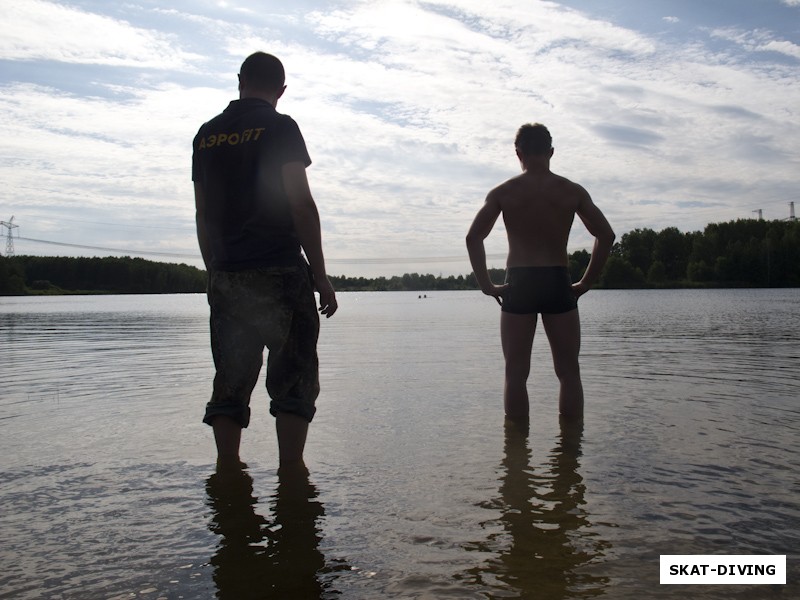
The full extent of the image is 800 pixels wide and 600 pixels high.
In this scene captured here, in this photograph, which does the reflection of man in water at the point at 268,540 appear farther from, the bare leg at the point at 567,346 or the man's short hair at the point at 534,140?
the man's short hair at the point at 534,140

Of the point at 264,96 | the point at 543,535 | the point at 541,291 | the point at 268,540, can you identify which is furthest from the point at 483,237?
the point at 268,540

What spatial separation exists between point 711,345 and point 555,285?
9.31m

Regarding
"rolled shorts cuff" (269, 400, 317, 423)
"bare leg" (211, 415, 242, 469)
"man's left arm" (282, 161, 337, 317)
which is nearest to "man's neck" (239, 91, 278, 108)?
"man's left arm" (282, 161, 337, 317)

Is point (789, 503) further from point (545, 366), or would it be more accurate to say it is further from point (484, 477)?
point (545, 366)

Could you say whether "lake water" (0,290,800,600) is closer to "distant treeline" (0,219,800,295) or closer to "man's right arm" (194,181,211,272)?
"man's right arm" (194,181,211,272)

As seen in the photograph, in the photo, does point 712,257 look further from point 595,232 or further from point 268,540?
point 268,540

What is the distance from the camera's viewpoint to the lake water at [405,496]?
2.71 metres

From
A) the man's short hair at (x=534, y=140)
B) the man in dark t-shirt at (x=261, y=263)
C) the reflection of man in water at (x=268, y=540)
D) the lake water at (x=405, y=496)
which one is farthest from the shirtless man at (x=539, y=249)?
the reflection of man in water at (x=268, y=540)

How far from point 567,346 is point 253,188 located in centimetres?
288

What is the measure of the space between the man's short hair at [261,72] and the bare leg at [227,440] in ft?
6.91

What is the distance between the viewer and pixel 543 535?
3.13 metres

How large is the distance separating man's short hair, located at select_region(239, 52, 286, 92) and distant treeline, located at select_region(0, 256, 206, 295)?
449ft

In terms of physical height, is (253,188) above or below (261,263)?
above

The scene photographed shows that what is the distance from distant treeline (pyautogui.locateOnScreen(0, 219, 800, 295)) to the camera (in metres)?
127
